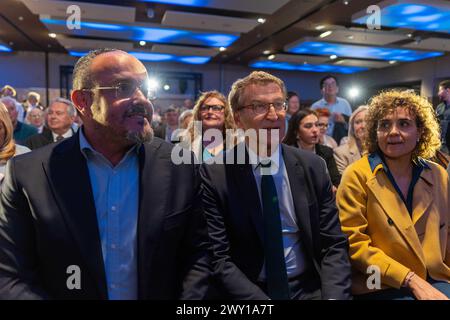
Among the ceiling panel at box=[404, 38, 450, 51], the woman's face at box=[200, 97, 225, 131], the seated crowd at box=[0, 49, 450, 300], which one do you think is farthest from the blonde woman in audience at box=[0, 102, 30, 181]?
Result: the ceiling panel at box=[404, 38, 450, 51]

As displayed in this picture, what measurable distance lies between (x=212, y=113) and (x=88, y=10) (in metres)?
4.25

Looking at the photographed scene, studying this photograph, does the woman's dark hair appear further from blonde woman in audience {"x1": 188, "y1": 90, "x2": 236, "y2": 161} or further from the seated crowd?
the seated crowd

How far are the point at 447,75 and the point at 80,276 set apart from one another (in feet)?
35.2

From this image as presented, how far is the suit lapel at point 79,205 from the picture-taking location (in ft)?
3.83

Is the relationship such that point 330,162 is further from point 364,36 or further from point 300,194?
point 364,36

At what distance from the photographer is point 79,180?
3.99 feet

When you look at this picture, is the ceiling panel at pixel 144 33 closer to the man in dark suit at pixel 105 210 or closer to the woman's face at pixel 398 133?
the woman's face at pixel 398 133

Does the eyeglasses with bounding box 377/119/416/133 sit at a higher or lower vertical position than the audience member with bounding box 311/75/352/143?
lower

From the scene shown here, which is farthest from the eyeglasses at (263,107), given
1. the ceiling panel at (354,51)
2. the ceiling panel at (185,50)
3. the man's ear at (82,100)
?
the ceiling panel at (185,50)

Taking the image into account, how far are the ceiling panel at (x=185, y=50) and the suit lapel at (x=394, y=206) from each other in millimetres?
7836

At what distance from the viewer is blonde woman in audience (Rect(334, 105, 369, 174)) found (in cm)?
305

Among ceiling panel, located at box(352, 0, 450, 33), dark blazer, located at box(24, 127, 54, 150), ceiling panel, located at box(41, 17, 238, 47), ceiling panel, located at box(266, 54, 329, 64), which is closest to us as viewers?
dark blazer, located at box(24, 127, 54, 150)

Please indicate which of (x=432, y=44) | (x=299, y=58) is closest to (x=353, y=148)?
(x=432, y=44)

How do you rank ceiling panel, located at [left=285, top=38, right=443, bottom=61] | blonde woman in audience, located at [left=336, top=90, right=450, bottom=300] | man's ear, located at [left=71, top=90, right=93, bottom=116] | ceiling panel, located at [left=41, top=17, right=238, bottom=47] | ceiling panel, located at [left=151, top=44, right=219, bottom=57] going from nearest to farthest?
man's ear, located at [left=71, top=90, right=93, bottom=116] < blonde woman in audience, located at [left=336, top=90, right=450, bottom=300] < ceiling panel, located at [left=41, top=17, right=238, bottom=47] < ceiling panel, located at [left=285, top=38, right=443, bottom=61] < ceiling panel, located at [left=151, top=44, right=219, bottom=57]
